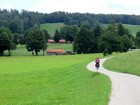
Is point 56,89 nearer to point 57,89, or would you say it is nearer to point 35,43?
point 57,89

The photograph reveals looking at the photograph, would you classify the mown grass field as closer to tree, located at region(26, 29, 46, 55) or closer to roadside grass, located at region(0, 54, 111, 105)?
roadside grass, located at region(0, 54, 111, 105)

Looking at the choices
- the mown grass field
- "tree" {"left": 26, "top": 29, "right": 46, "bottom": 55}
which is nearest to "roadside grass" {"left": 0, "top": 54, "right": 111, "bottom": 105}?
the mown grass field

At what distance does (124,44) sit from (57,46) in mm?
62659

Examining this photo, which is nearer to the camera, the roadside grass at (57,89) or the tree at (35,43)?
the roadside grass at (57,89)

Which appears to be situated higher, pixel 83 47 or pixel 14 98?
pixel 14 98

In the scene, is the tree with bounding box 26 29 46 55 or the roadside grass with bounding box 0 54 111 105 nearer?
the roadside grass with bounding box 0 54 111 105

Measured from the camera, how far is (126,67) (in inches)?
2073

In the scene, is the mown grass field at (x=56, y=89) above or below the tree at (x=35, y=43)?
above

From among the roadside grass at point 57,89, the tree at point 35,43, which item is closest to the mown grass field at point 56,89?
the roadside grass at point 57,89

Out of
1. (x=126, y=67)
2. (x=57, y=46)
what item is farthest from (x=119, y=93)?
(x=57, y=46)

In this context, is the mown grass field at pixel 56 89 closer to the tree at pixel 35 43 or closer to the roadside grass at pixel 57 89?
the roadside grass at pixel 57 89

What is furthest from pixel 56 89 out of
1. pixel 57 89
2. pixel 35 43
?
pixel 35 43

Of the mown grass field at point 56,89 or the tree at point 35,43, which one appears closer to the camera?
the mown grass field at point 56,89

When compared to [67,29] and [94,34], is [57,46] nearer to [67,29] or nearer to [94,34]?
[67,29]
